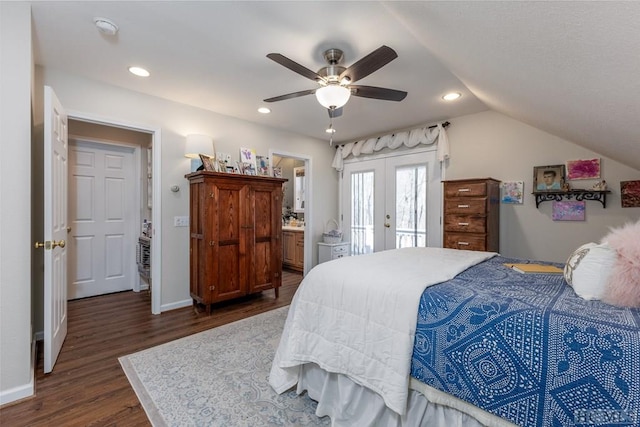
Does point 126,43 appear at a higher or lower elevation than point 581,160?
higher

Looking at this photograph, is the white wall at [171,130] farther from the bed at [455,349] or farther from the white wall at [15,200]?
the bed at [455,349]

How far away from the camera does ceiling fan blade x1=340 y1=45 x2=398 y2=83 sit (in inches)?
68.9

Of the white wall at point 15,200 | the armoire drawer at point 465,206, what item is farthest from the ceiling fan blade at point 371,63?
the white wall at point 15,200

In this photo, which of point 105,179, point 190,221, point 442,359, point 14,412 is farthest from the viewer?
point 105,179

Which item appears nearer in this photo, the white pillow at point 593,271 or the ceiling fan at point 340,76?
the white pillow at point 593,271

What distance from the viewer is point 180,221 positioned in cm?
340

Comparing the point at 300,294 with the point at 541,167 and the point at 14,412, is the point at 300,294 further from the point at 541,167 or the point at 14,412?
the point at 541,167

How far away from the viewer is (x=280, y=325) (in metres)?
2.87

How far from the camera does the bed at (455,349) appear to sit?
88 centimetres

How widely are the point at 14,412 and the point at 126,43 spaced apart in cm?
255

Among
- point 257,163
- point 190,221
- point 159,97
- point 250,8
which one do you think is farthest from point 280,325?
point 159,97

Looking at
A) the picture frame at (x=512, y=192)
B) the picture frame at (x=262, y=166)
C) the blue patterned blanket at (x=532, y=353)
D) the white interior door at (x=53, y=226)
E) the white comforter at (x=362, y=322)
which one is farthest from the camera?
the picture frame at (x=262, y=166)

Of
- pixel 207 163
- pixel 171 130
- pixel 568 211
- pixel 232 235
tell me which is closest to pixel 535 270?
pixel 568 211

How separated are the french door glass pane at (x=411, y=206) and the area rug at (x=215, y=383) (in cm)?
248
